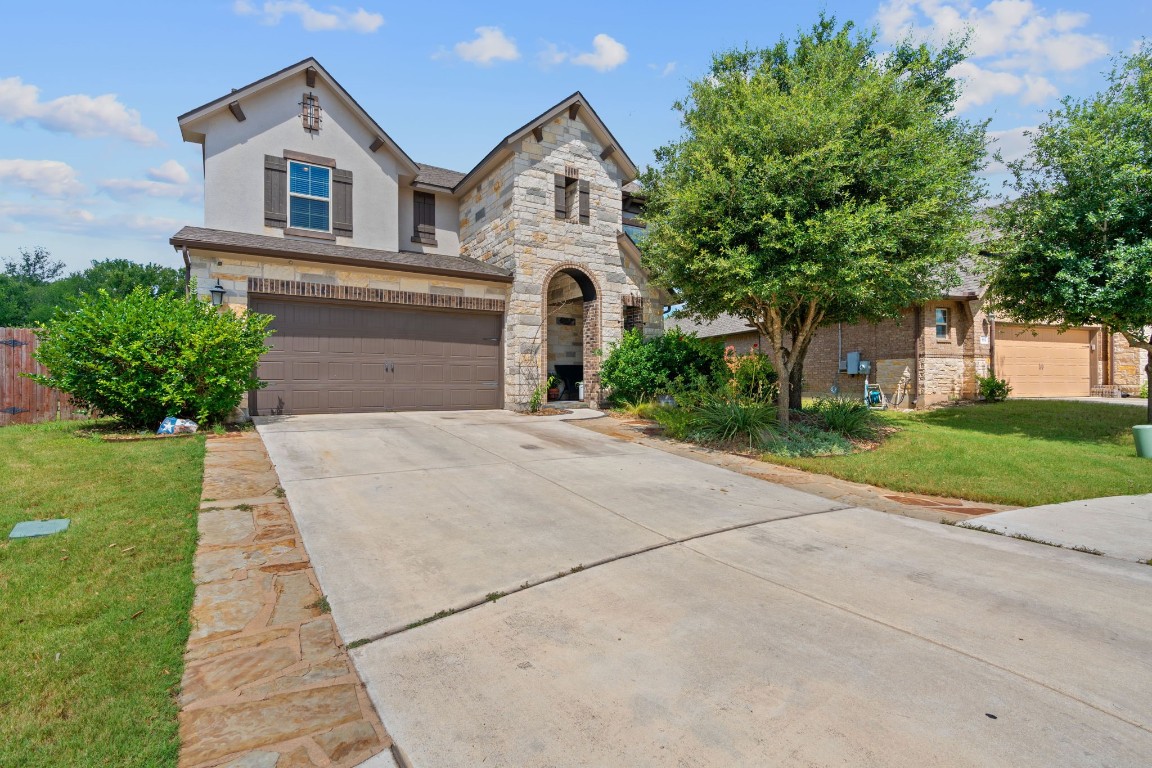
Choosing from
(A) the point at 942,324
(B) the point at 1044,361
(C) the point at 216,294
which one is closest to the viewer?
(C) the point at 216,294

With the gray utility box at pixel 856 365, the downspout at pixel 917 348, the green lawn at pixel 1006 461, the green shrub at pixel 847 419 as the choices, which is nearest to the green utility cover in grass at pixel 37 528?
the green lawn at pixel 1006 461

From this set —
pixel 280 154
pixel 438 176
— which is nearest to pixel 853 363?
pixel 438 176

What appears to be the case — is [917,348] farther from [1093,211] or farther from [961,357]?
[1093,211]

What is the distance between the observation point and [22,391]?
33.7 ft

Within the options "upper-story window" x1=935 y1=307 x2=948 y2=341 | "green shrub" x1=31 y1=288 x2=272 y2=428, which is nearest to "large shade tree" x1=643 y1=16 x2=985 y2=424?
"green shrub" x1=31 y1=288 x2=272 y2=428

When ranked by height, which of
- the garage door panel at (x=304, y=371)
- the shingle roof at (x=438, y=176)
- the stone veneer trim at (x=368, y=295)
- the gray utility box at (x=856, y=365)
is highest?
the shingle roof at (x=438, y=176)

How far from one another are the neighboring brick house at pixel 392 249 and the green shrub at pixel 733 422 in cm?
469

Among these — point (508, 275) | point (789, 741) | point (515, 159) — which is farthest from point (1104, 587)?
point (515, 159)

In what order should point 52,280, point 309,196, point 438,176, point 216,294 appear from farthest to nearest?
point 52,280 → point 438,176 → point 309,196 → point 216,294

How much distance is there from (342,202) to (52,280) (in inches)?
2919

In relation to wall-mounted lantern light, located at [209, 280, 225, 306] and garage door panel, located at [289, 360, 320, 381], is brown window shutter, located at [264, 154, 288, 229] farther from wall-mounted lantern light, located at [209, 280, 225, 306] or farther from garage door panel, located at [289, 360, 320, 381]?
garage door panel, located at [289, 360, 320, 381]

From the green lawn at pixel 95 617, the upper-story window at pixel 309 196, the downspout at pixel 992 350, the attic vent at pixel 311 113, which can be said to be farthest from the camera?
the downspout at pixel 992 350

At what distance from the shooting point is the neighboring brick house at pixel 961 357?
634 inches

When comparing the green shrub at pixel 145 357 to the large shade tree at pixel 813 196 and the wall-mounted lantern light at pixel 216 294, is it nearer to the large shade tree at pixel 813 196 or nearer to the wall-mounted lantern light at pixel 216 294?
the wall-mounted lantern light at pixel 216 294
